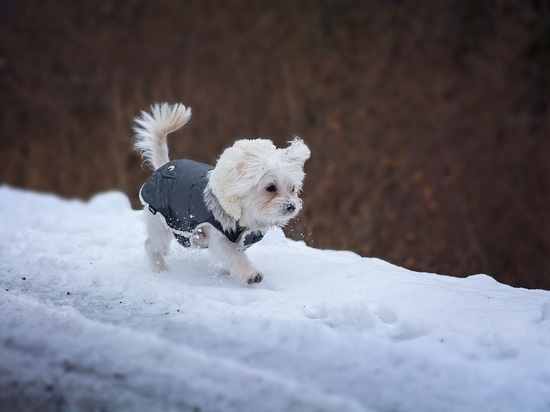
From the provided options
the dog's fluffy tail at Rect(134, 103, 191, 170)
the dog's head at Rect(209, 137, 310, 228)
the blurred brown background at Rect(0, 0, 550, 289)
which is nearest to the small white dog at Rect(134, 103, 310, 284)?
the dog's head at Rect(209, 137, 310, 228)

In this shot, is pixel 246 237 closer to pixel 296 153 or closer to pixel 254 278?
pixel 254 278

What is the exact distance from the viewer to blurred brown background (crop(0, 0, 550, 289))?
10.4 meters

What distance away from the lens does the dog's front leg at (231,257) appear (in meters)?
4.36

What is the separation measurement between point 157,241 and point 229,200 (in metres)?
0.77

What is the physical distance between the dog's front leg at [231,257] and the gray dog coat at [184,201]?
52 mm

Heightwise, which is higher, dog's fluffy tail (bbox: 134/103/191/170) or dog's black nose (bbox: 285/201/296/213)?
dog's fluffy tail (bbox: 134/103/191/170)

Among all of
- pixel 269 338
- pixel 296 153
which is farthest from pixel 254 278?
pixel 269 338

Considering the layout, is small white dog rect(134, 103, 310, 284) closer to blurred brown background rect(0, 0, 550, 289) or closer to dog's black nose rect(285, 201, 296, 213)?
dog's black nose rect(285, 201, 296, 213)

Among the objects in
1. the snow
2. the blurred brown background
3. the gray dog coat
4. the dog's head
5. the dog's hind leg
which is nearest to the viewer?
the snow

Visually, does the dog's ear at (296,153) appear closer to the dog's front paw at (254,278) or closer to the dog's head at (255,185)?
the dog's head at (255,185)

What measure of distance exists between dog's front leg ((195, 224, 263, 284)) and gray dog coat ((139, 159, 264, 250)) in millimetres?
52

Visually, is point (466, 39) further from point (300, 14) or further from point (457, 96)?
point (300, 14)

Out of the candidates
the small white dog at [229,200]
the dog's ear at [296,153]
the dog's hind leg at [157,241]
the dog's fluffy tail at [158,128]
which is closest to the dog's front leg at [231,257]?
the small white dog at [229,200]

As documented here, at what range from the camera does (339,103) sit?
12.3 m
